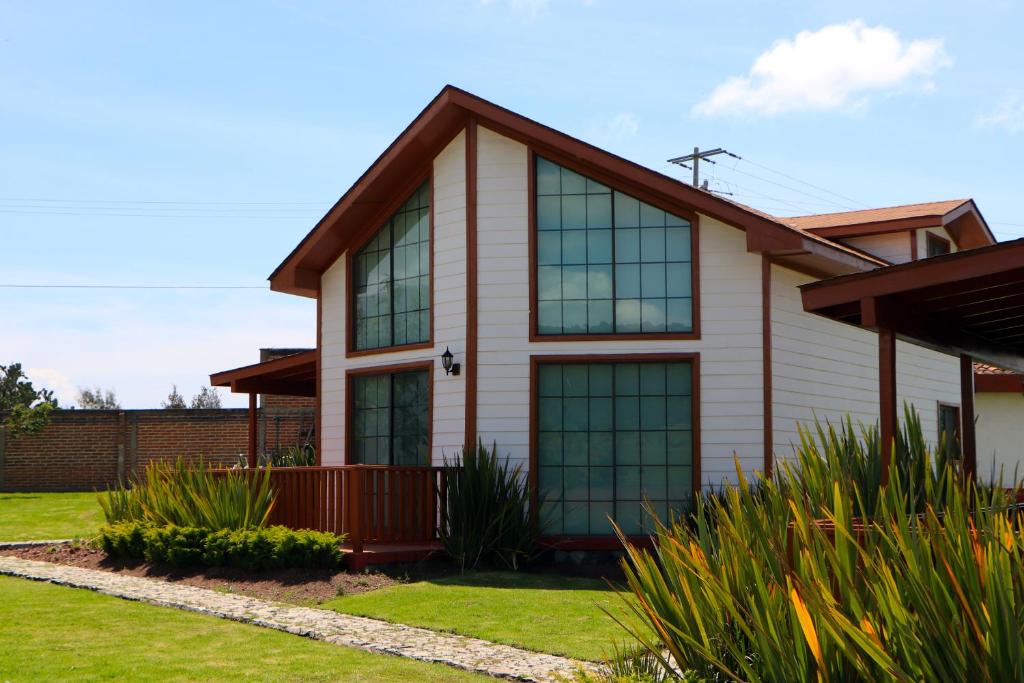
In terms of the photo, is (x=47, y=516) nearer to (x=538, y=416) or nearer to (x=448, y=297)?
(x=448, y=297)

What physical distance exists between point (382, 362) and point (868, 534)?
→ 439 inches

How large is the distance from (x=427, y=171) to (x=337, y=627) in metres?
7.63

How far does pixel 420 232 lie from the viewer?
52.2ft

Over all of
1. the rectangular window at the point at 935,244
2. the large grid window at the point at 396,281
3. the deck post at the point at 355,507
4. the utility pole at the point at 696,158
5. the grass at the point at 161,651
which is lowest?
the grass at the point at 161,651

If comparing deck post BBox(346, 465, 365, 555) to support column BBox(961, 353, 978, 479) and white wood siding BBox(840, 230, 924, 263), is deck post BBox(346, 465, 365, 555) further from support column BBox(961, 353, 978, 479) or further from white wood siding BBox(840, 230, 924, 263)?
white wood siding BBox(840, 230, 924, 263)

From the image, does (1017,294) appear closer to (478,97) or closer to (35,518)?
(478,97)

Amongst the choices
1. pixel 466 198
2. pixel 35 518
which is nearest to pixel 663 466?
pixel 466 198

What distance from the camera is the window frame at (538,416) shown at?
14.1 m

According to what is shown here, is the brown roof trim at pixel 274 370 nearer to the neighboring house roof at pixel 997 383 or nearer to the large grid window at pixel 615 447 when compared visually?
the large grid window at pixel 615 447

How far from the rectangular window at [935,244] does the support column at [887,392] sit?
9.40 meters

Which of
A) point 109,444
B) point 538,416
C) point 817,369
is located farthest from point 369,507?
point 109,444

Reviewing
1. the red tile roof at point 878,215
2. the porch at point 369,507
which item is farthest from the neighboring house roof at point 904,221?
the porch at point 369,507

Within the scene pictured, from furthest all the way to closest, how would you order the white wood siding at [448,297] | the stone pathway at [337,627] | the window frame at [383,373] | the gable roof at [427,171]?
the window frame at [383,373] → the white wood siding at [448,297] → the gable roof at [427,171] → the stone pathway at [337,627]

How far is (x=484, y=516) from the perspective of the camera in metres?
13.6
